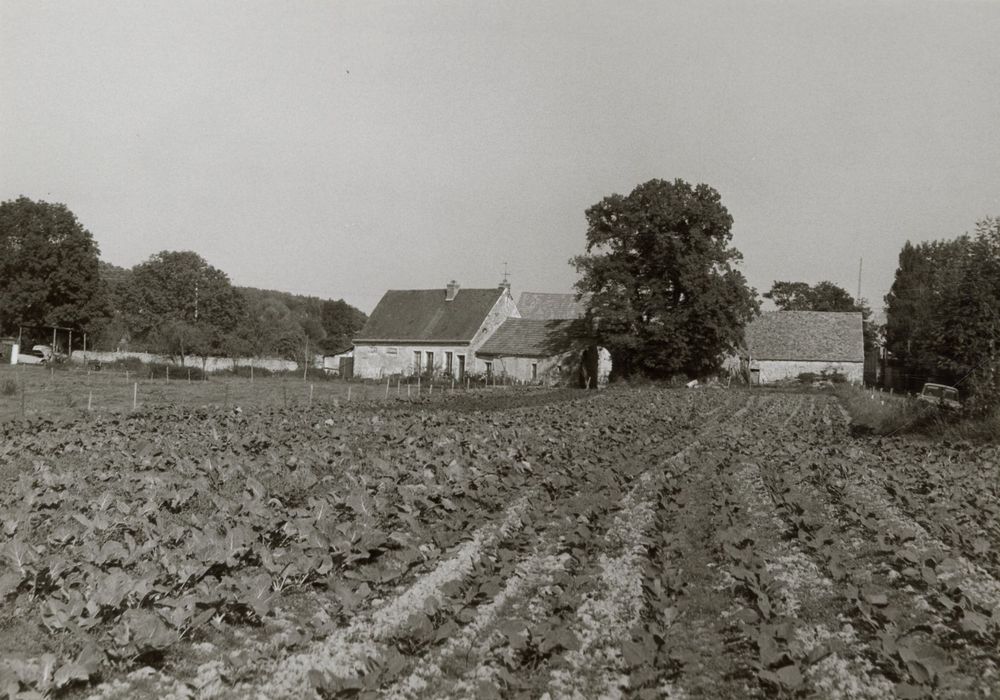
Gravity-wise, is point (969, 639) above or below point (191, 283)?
below

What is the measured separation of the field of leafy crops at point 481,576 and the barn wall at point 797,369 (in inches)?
1782

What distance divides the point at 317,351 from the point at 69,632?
105801mm

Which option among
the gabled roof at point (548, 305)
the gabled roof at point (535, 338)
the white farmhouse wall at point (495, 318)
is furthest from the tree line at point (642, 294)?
the gabled roof at point (548, 305)

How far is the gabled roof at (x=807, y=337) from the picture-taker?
56938 mm

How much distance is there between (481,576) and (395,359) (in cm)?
4980

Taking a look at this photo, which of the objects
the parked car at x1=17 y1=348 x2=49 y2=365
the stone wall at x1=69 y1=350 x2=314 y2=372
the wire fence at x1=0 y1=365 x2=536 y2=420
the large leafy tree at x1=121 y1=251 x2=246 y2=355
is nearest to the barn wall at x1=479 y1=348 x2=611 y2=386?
the wire fence at x1=0 y1=365 x2=536 y2=420

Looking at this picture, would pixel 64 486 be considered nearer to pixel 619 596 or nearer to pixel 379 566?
pixel 379 566

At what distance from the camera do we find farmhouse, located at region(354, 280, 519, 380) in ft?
177

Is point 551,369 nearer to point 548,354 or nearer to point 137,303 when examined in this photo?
point 548,354

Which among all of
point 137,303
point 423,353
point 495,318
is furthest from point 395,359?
point 137,303

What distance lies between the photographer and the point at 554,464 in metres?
13.3

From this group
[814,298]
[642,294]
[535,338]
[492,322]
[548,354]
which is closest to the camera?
[642,294]

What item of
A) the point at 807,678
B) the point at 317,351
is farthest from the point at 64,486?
the point at 317,351

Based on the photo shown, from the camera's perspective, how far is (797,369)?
5716cm
